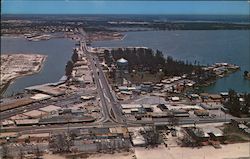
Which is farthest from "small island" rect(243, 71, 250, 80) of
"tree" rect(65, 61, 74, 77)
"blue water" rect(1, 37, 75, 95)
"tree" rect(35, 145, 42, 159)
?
"tree" rect(35, 145, 42, 159)

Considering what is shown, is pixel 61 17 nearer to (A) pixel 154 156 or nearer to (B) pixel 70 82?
(B) pixel 70 82

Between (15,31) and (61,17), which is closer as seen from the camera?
(61,17)

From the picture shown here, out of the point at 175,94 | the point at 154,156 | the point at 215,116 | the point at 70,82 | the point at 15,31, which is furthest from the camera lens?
the point at 15,31

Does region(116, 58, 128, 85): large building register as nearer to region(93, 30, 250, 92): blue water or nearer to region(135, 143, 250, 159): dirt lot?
region(93, 30, 250, 92): blue water

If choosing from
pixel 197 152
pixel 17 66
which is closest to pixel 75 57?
pixel 17 66

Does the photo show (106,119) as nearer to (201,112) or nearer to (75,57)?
(201,112)

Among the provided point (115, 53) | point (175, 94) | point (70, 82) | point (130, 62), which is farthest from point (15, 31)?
point (175, 94)

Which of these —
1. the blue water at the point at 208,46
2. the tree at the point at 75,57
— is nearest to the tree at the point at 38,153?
the blue water at the point at 208,46
